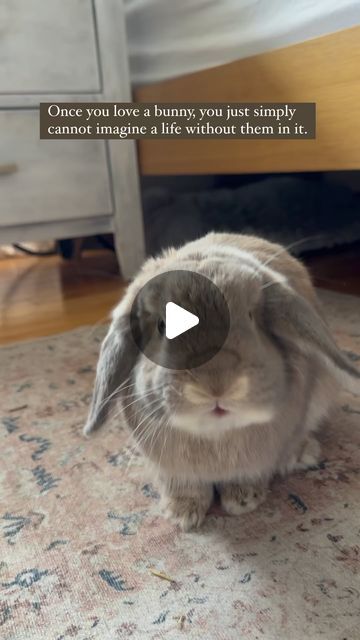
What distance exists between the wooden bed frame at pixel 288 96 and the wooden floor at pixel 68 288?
496 millimetres

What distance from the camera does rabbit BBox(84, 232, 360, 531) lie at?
1.84ft

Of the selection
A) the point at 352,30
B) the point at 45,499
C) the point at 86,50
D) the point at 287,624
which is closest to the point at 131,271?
the point at 86,50

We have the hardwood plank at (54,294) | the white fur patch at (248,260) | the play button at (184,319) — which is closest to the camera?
the play button at (184,319)

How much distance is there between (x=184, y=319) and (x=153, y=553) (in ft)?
0.95

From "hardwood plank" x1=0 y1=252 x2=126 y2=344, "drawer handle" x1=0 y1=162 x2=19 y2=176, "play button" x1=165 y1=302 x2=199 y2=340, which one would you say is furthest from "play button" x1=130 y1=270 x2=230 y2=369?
"drawer handle" x1=0 y1=162 x2=19 y2=176

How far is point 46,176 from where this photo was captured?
1802 mm

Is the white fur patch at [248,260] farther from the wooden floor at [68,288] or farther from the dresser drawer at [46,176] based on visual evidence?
the dresser drawer at [46,176]

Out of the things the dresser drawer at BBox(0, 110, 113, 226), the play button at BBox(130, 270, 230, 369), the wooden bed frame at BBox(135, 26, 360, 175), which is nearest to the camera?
the play button at BBox(130, 270, 230, 369)

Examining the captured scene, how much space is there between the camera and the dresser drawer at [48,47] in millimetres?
1674

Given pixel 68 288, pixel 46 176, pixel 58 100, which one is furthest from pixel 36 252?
pixel 58 100

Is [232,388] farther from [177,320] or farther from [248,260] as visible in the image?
[248,260]

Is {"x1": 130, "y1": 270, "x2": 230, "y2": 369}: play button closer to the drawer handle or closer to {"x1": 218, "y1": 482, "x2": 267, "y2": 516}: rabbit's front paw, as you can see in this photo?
{"x1": 218, "y1": 482, "x2": 267, "y2": 516}: rabbit's front paw

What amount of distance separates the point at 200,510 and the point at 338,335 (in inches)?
27.6

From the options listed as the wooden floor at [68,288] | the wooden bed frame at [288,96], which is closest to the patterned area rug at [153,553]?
the wooden bed frame at [288,96]
